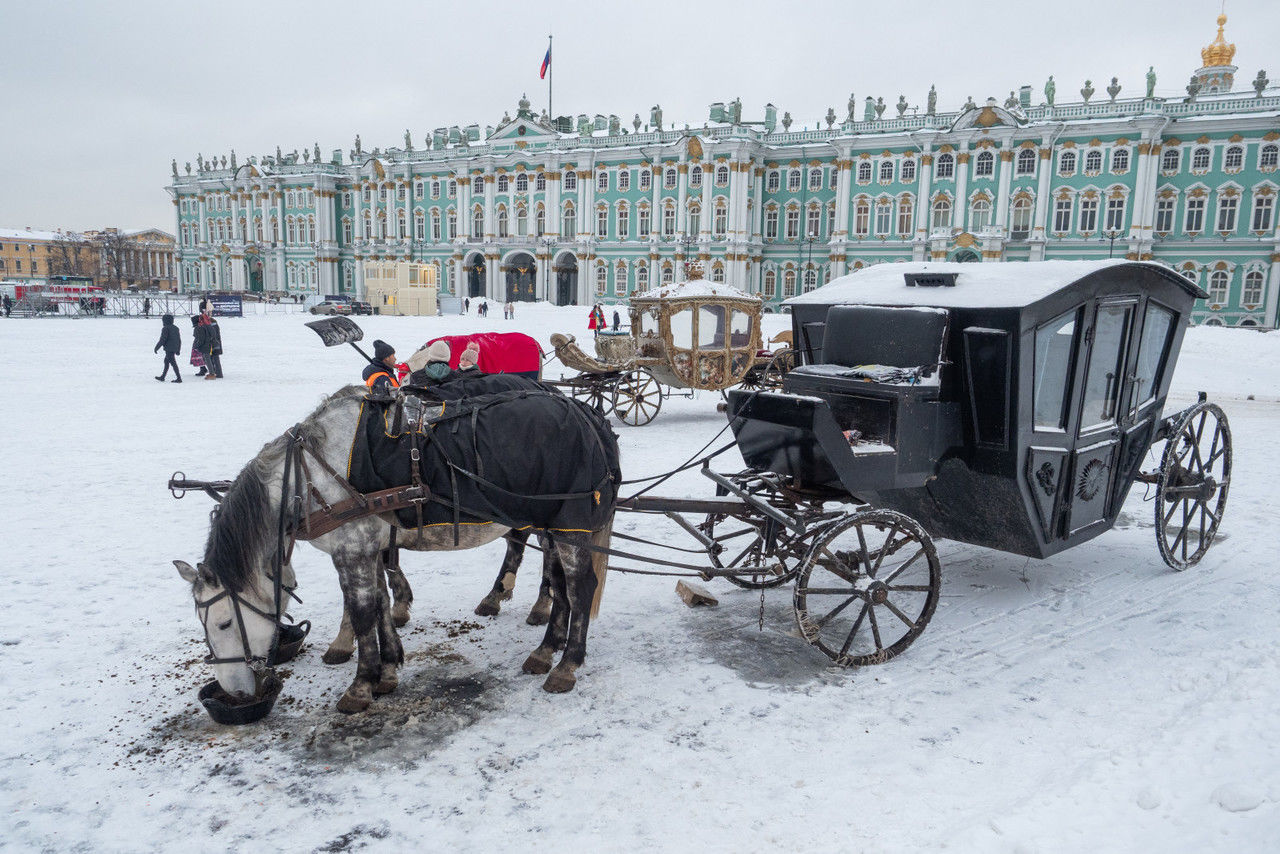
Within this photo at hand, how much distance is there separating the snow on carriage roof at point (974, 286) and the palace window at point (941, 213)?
41.8 m

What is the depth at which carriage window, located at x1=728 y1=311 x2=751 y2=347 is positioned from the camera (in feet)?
42.2

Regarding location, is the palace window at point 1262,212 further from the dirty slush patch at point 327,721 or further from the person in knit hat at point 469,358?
the dirty slush patch at point 327,721

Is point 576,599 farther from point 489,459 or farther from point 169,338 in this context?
point 169,338

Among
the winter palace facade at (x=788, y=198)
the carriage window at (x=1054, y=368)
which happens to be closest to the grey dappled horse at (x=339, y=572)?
the carriage window at (x=1054, y=368)

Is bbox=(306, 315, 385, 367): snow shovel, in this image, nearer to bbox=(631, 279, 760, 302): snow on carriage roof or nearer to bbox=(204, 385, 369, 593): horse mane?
bbox=(204, 385, 369, 593): horse mane

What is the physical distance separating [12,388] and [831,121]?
4340cm

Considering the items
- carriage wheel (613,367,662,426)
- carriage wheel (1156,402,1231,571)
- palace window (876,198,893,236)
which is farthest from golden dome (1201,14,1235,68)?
carriage wheel (1156,402,1231,571)

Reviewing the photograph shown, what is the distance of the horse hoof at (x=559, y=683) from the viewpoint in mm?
4402

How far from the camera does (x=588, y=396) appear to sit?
13461mm

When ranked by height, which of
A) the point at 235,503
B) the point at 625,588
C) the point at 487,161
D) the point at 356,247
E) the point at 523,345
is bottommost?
the point at 625,588

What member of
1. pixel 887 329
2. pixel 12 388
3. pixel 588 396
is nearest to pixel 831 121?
pixel 588 396

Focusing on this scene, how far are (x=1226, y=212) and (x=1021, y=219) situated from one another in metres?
8.96

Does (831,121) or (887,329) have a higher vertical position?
(831,121)

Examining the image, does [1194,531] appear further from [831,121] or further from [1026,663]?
[831,121]
